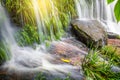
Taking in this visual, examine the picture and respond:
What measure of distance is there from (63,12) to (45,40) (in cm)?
174

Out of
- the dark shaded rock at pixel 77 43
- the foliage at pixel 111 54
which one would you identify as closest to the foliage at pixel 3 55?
the dark shaded rock at pixel 77 43

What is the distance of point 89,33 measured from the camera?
22.8 feet

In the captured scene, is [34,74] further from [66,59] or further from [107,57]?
[107,57]

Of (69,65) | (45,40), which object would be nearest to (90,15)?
(45,40)

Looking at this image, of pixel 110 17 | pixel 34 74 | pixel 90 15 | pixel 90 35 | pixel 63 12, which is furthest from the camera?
pixel 110 17

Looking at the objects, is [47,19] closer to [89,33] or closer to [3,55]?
[89,33]

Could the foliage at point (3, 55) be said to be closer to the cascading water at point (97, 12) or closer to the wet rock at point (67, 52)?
the wet rock at point (67, 52)

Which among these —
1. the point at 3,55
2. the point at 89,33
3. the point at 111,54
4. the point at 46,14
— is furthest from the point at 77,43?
the point at 3,55

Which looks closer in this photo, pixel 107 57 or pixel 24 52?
pixel 24 52

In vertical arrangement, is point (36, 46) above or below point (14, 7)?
below

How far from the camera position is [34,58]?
4.90 metres

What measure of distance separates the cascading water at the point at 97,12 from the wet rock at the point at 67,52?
2.64 m

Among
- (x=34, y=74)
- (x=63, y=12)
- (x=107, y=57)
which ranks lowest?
(x=107, y=57)

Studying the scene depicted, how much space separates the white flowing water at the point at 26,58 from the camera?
14.5 feet
